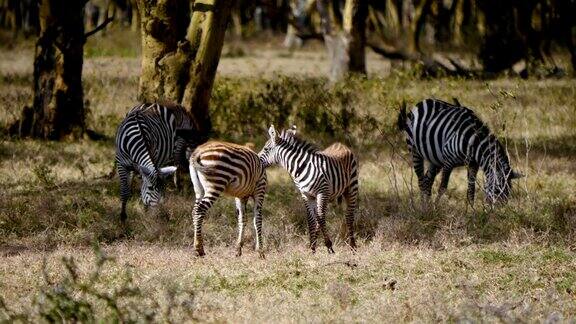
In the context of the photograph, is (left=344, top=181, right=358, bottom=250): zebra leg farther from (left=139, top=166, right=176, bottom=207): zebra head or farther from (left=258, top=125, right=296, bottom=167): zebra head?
(left=139, top=166, right=176, bottom=207): zebra head

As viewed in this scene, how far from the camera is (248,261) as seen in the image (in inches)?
398

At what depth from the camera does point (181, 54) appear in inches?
575

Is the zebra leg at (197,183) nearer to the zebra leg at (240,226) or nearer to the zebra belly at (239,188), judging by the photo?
the zebra belly at (239,188)

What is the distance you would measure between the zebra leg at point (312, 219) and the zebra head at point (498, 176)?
2216mm

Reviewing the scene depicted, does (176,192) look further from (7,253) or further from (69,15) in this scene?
(69,15)

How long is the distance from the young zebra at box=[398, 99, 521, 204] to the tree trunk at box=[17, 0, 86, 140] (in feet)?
20.1

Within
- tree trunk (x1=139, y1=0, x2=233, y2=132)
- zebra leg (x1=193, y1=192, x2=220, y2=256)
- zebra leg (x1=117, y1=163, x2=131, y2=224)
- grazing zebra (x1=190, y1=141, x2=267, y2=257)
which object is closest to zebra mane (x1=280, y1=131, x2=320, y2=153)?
grazing zebra (x1=190, y1=141, x2=267, y2=257)

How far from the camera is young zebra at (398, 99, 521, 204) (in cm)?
1291

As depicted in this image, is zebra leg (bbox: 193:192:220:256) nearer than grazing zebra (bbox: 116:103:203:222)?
Yes

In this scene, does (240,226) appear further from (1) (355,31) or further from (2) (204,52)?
(1) (355,31)

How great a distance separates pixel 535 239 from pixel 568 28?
1925 cm

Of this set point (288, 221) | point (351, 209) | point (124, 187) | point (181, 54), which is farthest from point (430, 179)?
point (124, 187)

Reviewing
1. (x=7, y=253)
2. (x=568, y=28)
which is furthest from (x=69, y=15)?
(x=568, y=28)

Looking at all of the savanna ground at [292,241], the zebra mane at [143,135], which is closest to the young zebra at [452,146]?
the savanna ground at [292,241]
